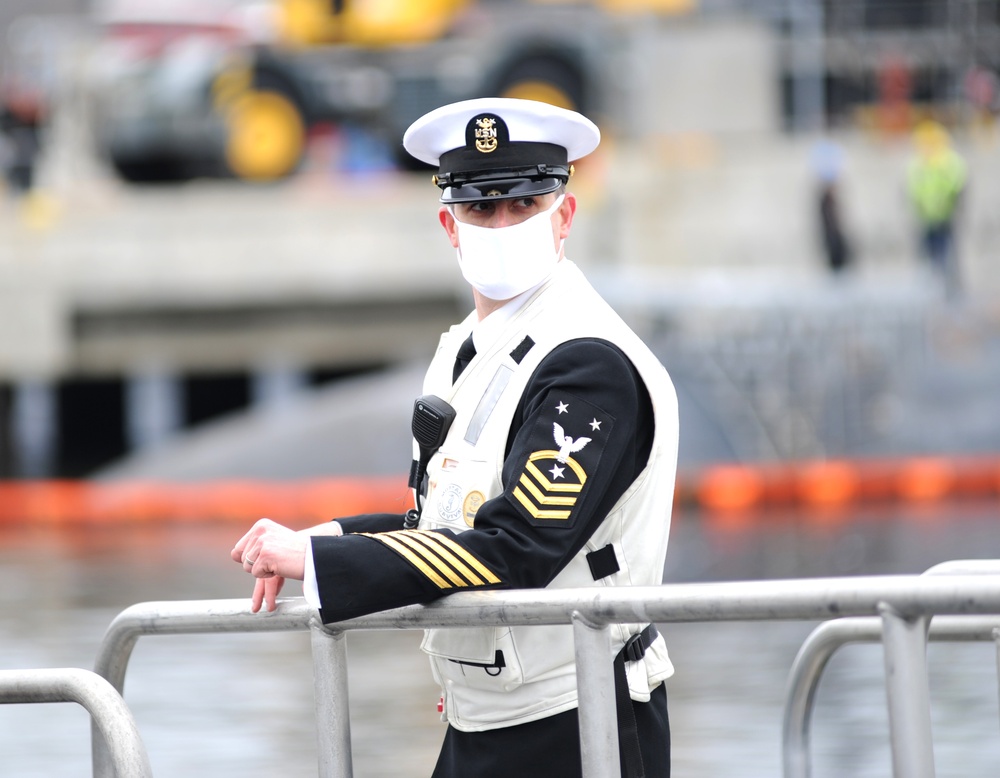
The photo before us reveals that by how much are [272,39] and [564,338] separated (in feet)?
68.2

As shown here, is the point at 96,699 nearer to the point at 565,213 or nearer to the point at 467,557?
the point at 467,557

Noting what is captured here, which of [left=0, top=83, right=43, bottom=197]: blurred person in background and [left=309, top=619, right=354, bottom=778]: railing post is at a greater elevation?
[left=0, top=83, right=43, bottom=197]: blurred person in background

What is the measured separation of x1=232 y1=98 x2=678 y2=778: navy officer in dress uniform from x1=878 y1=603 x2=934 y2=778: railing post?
464mm

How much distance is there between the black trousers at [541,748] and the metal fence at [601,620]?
13 centimetres

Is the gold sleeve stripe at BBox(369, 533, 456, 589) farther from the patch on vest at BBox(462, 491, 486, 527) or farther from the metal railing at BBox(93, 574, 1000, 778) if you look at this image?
the patch on vest at BBox(462, 491, 486, 527)

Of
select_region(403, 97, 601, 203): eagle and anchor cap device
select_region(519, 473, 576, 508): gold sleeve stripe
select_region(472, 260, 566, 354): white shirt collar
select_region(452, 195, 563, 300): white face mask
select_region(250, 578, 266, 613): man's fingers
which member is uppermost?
select_region(403, 97, 601, 203): eagle and anchor cap device

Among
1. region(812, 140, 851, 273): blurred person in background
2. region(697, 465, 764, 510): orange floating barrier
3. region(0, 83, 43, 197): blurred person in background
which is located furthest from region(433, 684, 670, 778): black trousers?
region(0, 83, 43, 197): blurred person in background

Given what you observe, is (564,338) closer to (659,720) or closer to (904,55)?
(659,720)

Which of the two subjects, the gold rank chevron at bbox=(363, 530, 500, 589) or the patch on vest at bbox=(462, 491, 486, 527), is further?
the patch on vest at bbox=(462, 491, 486, 527)

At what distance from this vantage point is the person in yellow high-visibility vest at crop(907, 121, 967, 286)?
19.9 meters

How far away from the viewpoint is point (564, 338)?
2.82m

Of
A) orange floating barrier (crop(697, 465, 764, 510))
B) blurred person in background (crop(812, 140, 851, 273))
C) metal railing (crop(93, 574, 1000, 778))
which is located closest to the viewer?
metal railing (crop(93, 574, 1000, 778))

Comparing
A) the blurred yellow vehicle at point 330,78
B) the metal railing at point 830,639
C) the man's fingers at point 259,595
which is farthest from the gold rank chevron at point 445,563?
the blurred yellow vehicle at point 330,78

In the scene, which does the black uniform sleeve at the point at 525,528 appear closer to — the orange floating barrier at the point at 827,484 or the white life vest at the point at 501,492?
the white life vest at the point at 501,492
